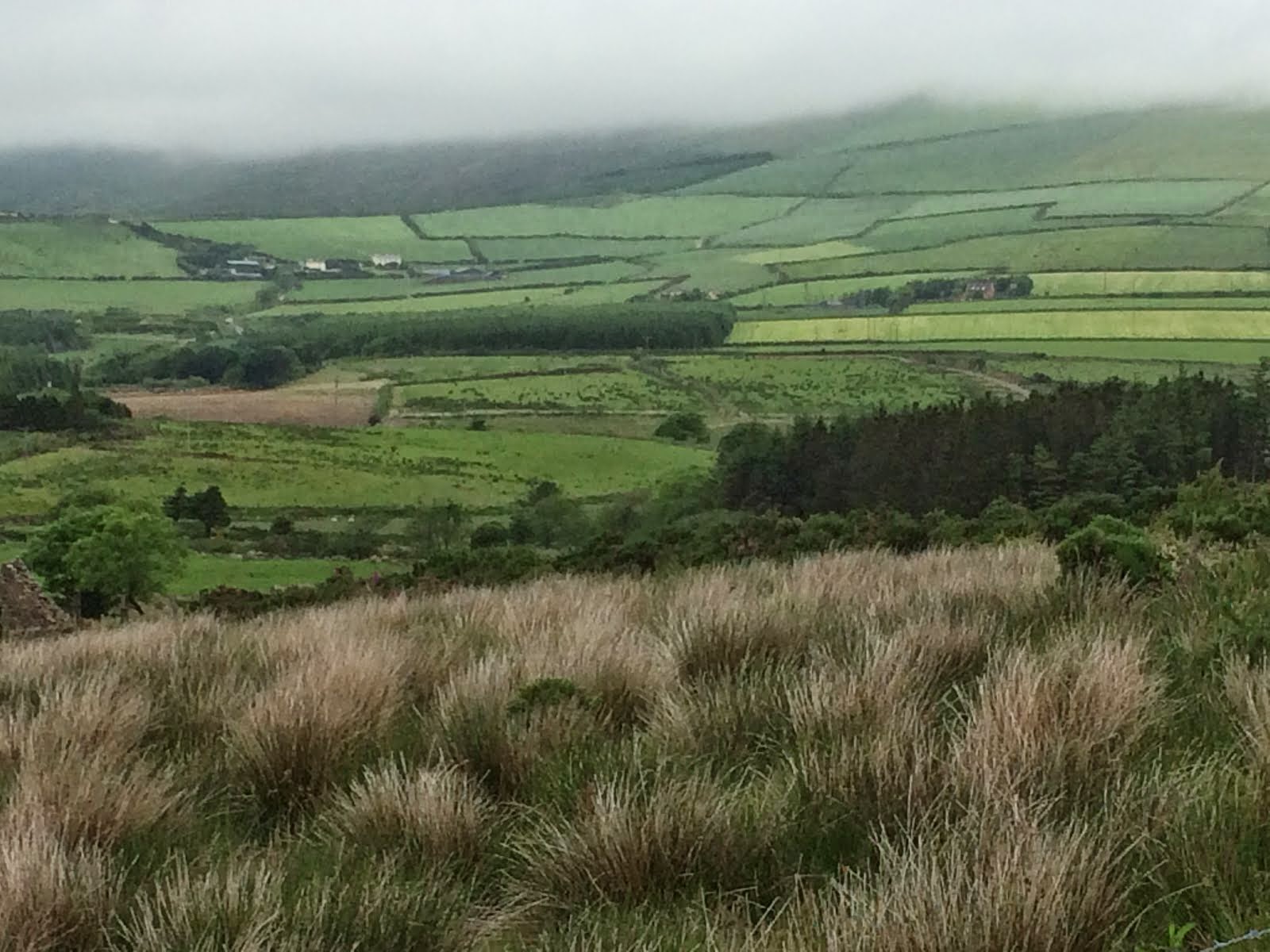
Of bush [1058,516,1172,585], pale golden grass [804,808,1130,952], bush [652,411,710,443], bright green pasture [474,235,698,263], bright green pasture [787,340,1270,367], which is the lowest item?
bush [652,411,710,443]

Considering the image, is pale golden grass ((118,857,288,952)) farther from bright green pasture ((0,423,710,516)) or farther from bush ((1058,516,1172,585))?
bright green pasture ((0,423,710,516))

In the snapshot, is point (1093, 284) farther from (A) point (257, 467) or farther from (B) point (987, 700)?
(B) point (987, 700)

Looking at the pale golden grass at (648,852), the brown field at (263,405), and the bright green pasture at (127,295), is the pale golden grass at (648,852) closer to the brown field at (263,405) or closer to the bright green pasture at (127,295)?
the brown field at (263,405)

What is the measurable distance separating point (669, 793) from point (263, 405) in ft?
284

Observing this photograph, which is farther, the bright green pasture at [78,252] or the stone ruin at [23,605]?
the bright green pasture at [78,252]

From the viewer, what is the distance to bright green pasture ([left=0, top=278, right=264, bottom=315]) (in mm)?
136875

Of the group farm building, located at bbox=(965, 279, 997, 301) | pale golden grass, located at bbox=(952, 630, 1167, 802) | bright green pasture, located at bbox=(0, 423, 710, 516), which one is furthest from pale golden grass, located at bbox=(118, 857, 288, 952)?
farm building, located at bbox=(965, 279, 997, 301)

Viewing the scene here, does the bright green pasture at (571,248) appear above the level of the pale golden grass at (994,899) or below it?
below

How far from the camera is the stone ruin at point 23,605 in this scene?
62.9 feet

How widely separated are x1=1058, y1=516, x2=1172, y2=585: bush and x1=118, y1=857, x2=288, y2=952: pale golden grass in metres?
4.39

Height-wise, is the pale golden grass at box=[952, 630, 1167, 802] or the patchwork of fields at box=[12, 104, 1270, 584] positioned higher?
the pale golden grass at box=[952, 630, 1167, 802]

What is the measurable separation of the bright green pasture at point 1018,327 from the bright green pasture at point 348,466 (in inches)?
1285

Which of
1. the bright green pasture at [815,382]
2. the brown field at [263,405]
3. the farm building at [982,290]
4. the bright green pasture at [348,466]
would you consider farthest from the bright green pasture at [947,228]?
the bright green pasture at [348,466]

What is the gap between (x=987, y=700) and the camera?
11.4ft
